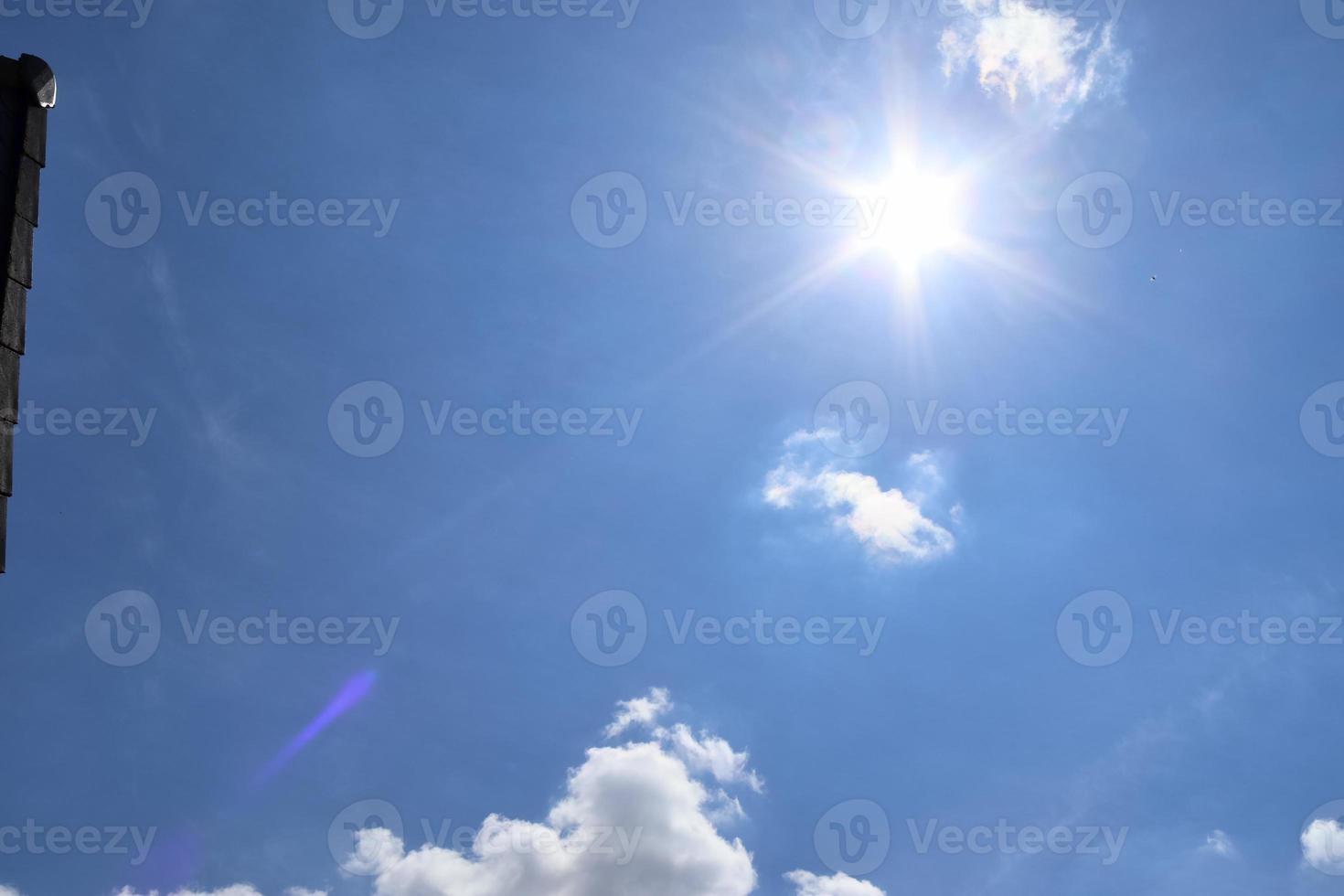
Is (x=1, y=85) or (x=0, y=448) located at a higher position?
(x=1, y=85)

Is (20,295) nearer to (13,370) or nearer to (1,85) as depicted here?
(13,370)

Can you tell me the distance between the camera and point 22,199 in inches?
440

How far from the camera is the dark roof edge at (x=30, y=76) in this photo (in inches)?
449

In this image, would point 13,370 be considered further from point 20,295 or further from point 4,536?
point 4,536

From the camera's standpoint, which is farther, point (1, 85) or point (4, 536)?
point (1, 85)

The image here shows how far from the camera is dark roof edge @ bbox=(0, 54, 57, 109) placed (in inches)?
449

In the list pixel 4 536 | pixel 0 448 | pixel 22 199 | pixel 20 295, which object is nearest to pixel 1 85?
pixel 22 199

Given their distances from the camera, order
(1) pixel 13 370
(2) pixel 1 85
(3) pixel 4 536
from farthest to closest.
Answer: (2) pixel 1 85, (1) pixel 13 370, (3) pixel 4 536

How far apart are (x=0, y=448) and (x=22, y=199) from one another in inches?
124

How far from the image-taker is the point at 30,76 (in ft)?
37.7

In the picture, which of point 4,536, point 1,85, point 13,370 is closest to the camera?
point 4,536

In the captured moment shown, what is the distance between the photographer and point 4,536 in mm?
9945

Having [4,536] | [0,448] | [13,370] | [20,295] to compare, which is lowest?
[4,536]

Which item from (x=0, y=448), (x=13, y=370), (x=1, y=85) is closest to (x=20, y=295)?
(x=13, y=370)
